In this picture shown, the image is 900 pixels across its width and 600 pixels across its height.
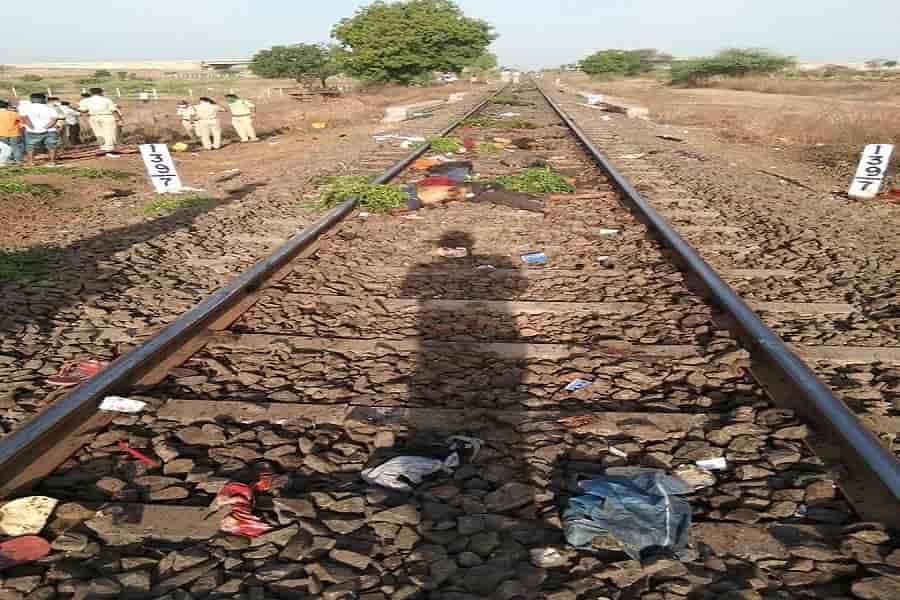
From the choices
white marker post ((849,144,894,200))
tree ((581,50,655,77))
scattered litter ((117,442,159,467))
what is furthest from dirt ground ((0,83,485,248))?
tree ((581,50,655,77))

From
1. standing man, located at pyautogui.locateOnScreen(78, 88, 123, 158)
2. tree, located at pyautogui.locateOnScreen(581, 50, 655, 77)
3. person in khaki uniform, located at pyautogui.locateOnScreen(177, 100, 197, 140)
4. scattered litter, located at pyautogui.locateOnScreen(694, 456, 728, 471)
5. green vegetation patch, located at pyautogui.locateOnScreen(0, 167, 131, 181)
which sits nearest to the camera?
scattered litter, located at pyautogui.locateOnScreen(694, 456, 728, 471)

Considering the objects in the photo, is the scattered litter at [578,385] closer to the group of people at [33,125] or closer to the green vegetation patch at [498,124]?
the group of people at [33,125]

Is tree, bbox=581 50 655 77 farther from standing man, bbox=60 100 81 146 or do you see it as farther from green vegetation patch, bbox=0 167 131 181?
green vegetation patch, bbox=0 167 131 181

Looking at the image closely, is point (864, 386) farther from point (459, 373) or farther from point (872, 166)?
point (872, 166)

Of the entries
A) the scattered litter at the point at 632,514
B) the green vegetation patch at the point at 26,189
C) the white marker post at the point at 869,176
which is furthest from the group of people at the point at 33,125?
the white marker post at the point at 869,176

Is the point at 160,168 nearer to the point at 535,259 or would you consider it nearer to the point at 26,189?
the point at 26,189

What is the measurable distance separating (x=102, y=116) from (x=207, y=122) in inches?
92.0

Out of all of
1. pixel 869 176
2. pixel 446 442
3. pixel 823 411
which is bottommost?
pixel 446 442

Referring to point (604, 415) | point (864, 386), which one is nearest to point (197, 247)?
point (604, 415)

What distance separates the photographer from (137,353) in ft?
10.1

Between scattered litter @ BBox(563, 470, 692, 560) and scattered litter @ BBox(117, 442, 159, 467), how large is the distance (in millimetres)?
1656

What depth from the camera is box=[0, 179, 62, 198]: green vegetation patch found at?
340 inches

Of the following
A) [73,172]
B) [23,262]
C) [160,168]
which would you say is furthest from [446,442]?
[73,172]

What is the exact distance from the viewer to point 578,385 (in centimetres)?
306
